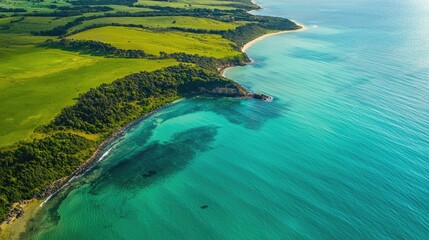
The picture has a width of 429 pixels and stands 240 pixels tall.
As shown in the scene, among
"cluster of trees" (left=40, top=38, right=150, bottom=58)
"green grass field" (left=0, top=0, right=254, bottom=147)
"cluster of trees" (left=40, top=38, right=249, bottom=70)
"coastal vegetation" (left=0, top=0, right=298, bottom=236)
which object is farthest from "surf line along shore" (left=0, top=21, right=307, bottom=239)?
"cluster of trees" (left=40, top=38, right=249, bottom=70)

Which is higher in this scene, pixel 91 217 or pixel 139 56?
pixel 139 56

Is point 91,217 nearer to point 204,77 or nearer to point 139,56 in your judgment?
point 204,77

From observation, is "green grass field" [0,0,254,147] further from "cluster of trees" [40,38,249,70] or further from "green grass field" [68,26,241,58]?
"cluster of trees" [40,38,249,70]

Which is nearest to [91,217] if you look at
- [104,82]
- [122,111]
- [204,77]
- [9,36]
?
[122,111]

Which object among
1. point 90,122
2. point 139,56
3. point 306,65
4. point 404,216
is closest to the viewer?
point 404,216

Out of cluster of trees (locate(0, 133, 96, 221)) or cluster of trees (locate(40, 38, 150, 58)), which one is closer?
cluster of trees (locate(0, 133, 96, 221))

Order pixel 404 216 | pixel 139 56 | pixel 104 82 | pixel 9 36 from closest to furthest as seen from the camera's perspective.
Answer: pixel 404 216 → pixel 104 82 → pixel 139 56 → pixel 9 36
